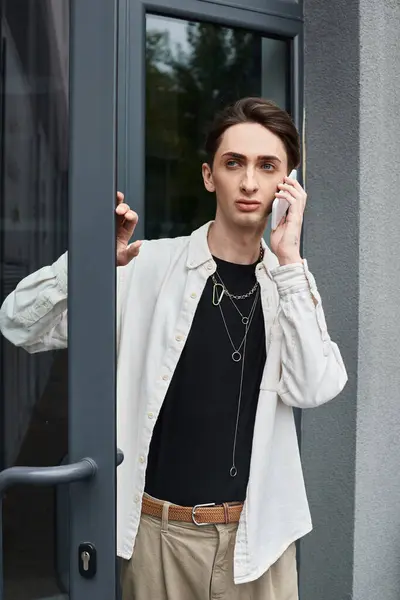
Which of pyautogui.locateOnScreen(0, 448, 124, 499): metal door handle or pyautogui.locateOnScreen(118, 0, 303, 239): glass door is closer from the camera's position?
pyautogui.locateOnScreen(0, 448, 124, 499): metal door handle

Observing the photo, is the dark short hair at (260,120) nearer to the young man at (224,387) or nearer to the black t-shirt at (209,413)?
the young man at (224,387)

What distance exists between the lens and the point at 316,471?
2604 mm

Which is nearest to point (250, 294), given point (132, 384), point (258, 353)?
point (258, 353)

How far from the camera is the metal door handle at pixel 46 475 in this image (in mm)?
1229

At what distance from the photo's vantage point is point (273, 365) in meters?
1.79

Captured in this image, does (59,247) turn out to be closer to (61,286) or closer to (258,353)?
(61,286)

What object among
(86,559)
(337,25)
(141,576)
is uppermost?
(337,25)

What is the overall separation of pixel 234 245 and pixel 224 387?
0.33 meters

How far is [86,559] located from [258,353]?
711mm

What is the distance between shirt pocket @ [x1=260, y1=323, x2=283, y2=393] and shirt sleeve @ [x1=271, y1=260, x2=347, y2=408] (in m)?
0.02

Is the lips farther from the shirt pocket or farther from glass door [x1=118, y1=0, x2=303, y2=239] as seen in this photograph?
glass door [x1=118, y1=0, x2=303, y2=239]

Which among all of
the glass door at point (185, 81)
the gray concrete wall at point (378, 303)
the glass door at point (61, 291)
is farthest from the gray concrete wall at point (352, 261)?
the glass door at point (61, 291)

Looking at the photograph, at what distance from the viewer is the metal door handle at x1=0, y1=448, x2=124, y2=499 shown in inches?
48.4

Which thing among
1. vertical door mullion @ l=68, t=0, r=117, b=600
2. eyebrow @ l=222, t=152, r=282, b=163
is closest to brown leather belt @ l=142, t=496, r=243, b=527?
vertical door mullion @ l=68, t=0, r=117, b=600
